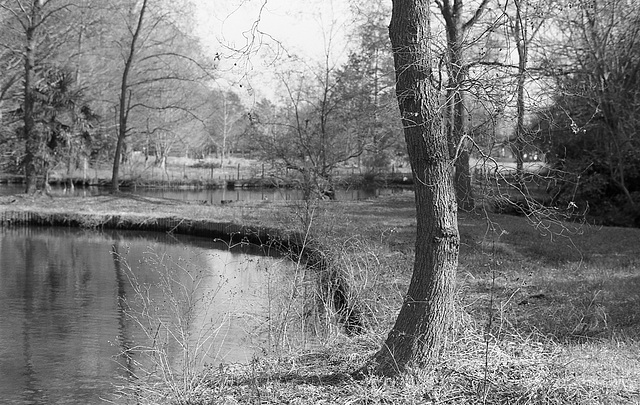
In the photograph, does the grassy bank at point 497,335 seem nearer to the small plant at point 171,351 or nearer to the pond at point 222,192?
the small plant at point 171,351

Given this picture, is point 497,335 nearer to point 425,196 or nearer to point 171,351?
point 425,196

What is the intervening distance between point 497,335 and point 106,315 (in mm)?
6438

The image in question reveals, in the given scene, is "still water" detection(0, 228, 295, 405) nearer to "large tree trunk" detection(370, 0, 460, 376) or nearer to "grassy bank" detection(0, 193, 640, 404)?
"grassy bank" detection(0, 193, 640, 404)

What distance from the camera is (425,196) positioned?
5699 millimetres

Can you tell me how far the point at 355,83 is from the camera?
30719 mm

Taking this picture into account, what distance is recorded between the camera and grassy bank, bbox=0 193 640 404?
220 inches

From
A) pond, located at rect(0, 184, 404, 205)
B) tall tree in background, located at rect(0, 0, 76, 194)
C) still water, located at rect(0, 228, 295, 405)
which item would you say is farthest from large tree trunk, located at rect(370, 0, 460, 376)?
pond, located at rect(0, 184, 404, 205)

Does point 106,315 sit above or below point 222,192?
below

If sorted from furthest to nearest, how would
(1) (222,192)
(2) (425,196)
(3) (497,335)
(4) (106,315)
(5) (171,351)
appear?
(1) (222,192)
(4) (106,315)
(5) (171,351)
(3) (497,335)
(2) (425,196)

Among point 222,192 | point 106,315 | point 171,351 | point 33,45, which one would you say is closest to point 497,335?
point 171,351

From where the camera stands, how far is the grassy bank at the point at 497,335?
5.60 m

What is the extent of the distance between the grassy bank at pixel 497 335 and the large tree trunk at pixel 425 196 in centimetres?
25

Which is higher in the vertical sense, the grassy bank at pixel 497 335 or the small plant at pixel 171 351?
the grassy bank at pixel 497 335

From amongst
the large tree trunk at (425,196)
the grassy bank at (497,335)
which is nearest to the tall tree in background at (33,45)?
the grassy bank at (497,335)
